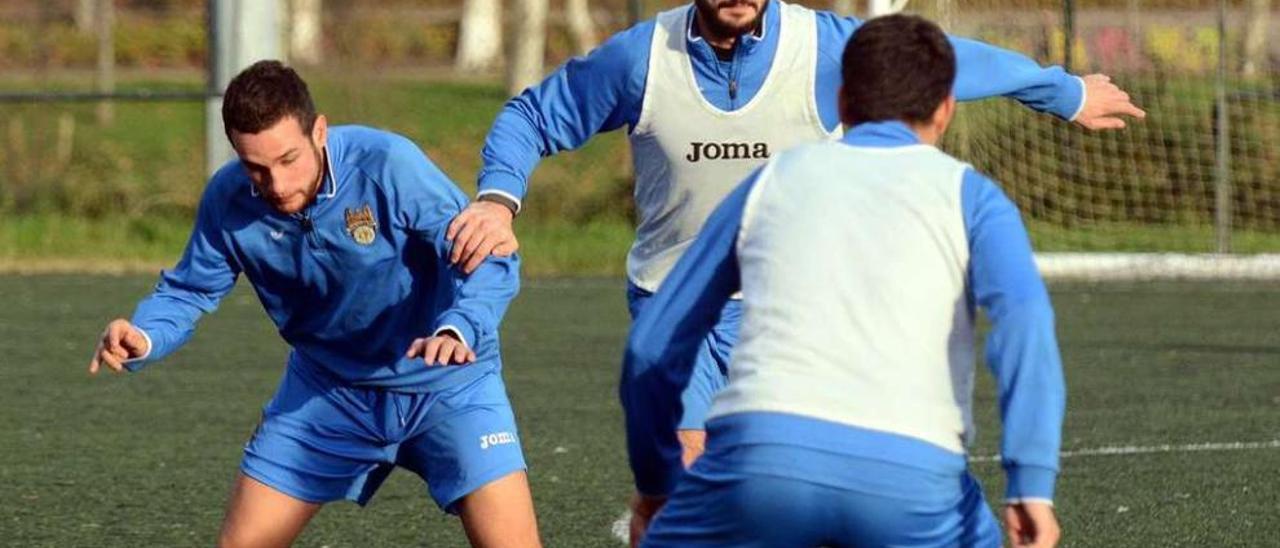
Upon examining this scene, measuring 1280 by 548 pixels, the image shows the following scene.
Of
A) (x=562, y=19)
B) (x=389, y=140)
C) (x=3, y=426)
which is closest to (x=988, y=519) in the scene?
(x=389, y=140)

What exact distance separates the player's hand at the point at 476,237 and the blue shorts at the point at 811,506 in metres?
1.29

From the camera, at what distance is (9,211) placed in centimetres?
1725

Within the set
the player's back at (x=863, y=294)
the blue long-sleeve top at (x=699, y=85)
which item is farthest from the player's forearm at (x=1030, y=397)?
the blue long-sleeve top at (x=699, y=85)

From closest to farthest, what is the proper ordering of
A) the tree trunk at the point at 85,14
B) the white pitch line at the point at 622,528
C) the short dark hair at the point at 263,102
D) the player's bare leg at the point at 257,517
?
the short dark hair at the point at 263,102
the player's bare leg at the point at 257,517
the white pitch line at the point at 622,528
the tree trunk at the point at 85,14

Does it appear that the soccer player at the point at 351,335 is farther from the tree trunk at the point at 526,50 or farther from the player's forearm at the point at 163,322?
the tree trunk at the point at 526,50

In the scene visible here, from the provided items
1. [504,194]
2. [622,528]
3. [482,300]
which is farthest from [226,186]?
[622,528]

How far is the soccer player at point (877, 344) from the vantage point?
151 inches

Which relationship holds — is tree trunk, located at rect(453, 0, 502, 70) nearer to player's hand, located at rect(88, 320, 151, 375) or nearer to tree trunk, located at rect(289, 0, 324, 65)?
tree trunk, located at rect(289, 0, 324, 65)

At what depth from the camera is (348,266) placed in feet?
17.8

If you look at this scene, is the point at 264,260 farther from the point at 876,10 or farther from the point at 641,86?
the point at 876,10

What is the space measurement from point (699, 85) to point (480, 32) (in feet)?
61.1

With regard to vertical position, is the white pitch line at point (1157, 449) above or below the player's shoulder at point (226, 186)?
below

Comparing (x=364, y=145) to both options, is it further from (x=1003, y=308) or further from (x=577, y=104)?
(x=1003, y=308)

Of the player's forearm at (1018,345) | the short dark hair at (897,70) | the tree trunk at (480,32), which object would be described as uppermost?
the short dark hair at (897,70)
